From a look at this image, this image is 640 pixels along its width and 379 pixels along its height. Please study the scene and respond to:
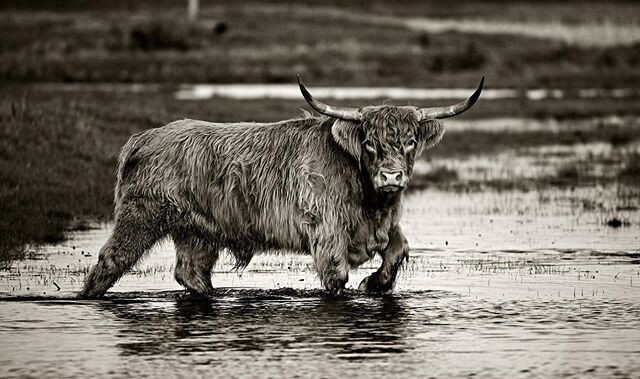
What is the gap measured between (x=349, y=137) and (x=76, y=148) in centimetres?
880

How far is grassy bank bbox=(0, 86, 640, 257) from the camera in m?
13.7

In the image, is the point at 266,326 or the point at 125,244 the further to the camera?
the point at 125,244

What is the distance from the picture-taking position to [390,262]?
9320 mm

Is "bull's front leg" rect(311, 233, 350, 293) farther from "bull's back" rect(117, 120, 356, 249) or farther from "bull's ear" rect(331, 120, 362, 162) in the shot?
"bull's ear" rect(331, 120, 362, 162)

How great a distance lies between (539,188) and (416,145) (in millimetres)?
7794

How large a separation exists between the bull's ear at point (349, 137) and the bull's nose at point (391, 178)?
0.43 meters

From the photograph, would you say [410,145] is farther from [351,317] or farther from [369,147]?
[351,317]

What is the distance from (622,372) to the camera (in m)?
6.93

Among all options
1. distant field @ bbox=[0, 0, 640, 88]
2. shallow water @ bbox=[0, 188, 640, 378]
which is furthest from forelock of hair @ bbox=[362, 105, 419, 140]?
distant field @ bbox=[0, 0, 640, 88]

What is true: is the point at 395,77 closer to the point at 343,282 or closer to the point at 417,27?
the point at 417,27

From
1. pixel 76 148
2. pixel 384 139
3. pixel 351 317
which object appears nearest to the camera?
pixel 351 317

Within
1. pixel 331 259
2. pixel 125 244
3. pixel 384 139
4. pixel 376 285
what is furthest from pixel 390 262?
pixel 125 244

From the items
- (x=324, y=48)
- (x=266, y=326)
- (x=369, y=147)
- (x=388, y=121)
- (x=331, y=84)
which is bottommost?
(x=266, y=326)

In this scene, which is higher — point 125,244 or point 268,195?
point 268,195
